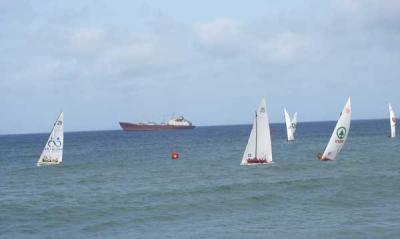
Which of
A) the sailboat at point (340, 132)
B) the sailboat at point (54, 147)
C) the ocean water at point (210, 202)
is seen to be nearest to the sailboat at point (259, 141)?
the ocean water at point (210, 202)

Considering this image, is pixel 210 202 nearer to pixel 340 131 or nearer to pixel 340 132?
pixel 340 131

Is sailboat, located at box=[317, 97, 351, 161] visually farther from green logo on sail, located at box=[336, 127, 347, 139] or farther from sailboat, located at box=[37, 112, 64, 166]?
sailboat, located at box=[37, 112, 64, 166]

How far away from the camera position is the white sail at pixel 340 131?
57.7m

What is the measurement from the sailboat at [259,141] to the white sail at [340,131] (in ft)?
22.4

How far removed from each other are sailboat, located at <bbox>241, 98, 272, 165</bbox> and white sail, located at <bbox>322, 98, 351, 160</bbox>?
6.83 metres

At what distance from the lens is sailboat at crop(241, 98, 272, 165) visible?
55344 mm

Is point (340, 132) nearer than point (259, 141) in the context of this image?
Answer: No

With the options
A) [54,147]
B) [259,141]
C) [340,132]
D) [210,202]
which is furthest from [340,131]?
[54,147]

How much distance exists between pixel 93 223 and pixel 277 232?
9.40 meters

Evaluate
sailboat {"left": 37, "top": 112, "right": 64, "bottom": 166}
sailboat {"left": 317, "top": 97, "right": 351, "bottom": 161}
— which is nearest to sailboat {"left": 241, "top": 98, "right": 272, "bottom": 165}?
sailboat {"left": 317, "top": 97, "right": 351, "bottom": 161}

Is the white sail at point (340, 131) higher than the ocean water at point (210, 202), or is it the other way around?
the white sail at point (340, 131)

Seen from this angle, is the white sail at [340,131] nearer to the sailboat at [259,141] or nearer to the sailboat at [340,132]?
the sailboat at [340,132]

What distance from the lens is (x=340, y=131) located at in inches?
2301

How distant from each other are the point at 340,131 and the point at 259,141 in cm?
829
